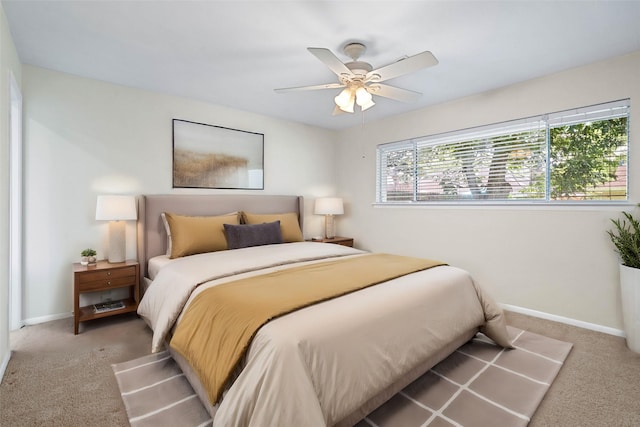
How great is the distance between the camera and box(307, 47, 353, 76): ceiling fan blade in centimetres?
192

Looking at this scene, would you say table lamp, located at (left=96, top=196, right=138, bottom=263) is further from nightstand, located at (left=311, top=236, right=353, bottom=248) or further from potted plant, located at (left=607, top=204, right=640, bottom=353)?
potted plant, located at (left=607, top=204, right=640, bottom=353)

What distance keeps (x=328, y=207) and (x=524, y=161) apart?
7.98 feet

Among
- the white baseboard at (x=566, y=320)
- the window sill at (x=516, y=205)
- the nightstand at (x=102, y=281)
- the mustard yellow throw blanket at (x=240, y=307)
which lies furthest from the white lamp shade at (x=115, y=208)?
the white baseboard at (x=566, y=320)

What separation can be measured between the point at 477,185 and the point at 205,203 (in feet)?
A: 10.3

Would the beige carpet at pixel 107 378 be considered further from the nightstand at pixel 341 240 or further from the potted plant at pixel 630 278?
the nightstand at pixel 341 240

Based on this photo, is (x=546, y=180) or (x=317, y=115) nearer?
(x=546, y=180)

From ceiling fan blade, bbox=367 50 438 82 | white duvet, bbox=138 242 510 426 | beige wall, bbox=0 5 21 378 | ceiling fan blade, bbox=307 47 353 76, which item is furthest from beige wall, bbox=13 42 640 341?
ceiling fan blade, bbox=307 47 353 76

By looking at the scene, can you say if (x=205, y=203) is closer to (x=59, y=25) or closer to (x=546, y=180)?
(x=59, y=25)

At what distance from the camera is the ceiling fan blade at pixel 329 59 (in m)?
1.92

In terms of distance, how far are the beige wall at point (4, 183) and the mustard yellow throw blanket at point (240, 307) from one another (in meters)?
1.21

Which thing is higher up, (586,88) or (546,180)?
(586,88)

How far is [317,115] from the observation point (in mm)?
4305

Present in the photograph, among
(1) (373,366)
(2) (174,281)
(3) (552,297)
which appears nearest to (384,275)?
(1) (373,366)

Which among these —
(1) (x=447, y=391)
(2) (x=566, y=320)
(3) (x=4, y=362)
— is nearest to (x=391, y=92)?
(1) (x=447, y=391)
